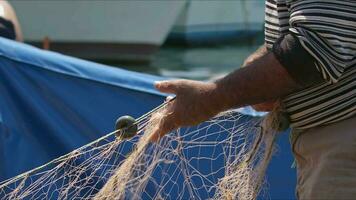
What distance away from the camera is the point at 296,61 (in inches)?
65.7

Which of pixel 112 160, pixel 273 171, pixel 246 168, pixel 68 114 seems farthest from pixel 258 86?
pixel 68 114

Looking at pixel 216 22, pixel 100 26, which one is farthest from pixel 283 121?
pixel 216 22

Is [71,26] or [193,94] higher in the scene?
[193,94]

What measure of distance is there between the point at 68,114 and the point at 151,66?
9.99 meters

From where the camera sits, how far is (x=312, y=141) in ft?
6.01

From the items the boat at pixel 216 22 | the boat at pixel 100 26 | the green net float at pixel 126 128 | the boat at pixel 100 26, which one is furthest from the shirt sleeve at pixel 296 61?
the boat at pixel 216 22

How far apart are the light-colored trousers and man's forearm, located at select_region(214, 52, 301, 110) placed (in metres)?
0.14

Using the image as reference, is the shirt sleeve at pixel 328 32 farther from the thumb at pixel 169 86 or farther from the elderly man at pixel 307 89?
the thumb at pixel 169 86

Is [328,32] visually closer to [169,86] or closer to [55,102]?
[169,86]

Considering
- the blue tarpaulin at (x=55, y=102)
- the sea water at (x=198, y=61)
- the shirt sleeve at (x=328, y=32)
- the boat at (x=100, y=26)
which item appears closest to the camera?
the shirt sleeve at (x=328, y=32)

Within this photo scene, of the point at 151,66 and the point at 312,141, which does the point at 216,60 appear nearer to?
the point at 151,66

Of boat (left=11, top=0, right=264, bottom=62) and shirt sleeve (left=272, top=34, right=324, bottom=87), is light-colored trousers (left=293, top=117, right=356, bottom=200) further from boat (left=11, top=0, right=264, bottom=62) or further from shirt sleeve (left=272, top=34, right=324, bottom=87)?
boat (left=11, top=0, right=264, bottom=62)

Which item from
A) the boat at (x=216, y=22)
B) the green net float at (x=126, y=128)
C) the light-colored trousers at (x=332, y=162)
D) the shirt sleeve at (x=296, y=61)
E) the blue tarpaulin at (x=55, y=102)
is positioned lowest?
the boat at (x=216, y=22)

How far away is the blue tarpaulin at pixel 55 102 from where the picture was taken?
9.55ft
